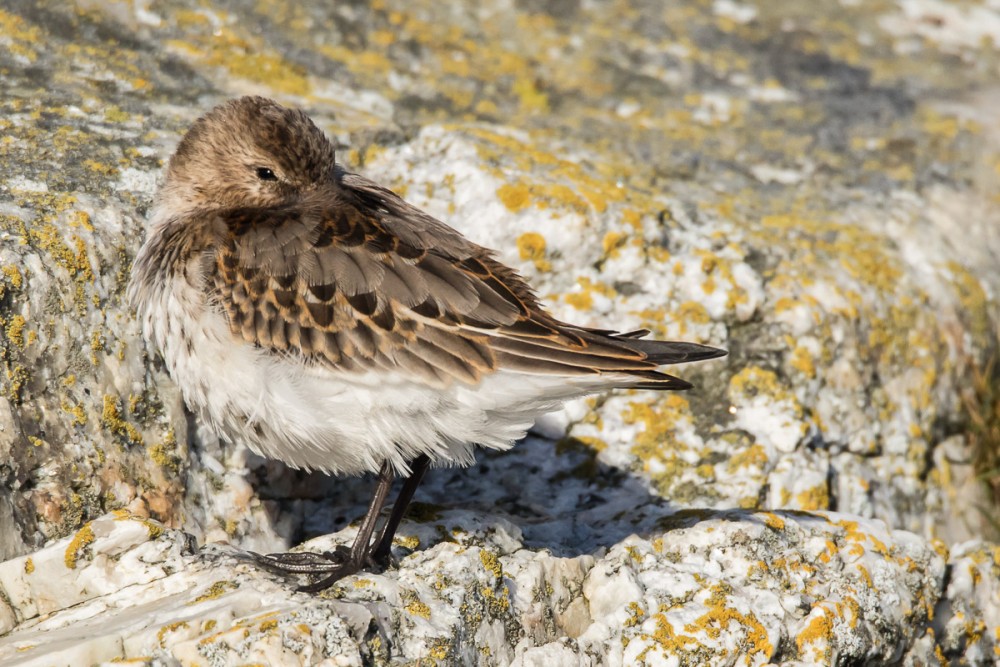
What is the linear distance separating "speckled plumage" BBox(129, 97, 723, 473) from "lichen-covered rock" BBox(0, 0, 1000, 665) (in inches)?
18.8

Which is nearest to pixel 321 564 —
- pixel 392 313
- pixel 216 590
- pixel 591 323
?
pixel 216 590

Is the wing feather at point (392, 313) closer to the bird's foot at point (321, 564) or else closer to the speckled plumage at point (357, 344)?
the speckled plumage at point (357, 344)

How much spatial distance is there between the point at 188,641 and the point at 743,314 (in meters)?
3.70

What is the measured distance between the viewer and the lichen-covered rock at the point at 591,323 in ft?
14.8

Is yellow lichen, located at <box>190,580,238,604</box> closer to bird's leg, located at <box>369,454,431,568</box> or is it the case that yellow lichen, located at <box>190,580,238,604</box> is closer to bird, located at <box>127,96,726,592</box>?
bird, located at <box>127,96,726,592</box>

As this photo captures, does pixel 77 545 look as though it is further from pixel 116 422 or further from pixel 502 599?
pixel 502 599

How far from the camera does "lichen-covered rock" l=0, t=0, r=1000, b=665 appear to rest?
4.51 m

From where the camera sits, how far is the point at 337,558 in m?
4.74

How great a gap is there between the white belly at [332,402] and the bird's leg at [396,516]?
0.87 ft

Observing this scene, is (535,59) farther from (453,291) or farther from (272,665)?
(272,665)

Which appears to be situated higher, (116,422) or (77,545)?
(116,422)

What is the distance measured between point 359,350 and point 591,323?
196 cm

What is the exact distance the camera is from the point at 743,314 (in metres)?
6.29

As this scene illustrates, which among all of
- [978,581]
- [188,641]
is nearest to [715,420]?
[978,581]
